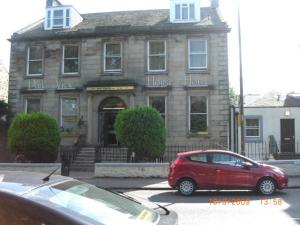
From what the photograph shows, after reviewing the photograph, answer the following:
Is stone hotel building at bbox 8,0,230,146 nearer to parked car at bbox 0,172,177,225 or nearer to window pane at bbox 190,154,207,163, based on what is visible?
window pane at bbox 190,154,207,163

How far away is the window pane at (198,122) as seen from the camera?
86.0 ft

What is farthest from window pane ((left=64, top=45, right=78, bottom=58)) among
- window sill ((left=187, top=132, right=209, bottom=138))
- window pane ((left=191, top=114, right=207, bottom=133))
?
window sill ((left=187, top=132, right=209, bottom=138))

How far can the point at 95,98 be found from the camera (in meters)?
27.0

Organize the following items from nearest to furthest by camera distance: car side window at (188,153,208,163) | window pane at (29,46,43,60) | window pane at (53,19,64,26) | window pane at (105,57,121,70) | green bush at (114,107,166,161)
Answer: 1. car side window at (188,153,208,163)
2. green bush at (114,107,166,161)
3. window pane at (105,57,121,70)
4. window pane at (29,46,43,60)
5. window pane at (53,19,64,26)

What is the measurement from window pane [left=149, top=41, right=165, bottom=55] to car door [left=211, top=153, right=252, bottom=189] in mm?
12992

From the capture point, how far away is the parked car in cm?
321

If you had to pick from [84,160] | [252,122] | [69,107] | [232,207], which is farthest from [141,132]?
[252,122]

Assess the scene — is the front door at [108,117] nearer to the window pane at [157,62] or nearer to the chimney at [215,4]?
the window pane at [157,62]

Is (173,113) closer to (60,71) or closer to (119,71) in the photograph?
(119,71)

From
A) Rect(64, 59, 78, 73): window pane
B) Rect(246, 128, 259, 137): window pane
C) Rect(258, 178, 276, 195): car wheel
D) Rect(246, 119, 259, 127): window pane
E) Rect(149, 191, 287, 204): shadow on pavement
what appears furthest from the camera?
Rect(246, 119, 259, 127): window pane

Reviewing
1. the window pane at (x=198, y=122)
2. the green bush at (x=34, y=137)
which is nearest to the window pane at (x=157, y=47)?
the window pane at (x=198, y=122)

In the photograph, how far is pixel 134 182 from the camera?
18.8 meters

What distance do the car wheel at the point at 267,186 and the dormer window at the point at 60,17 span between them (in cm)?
1787
